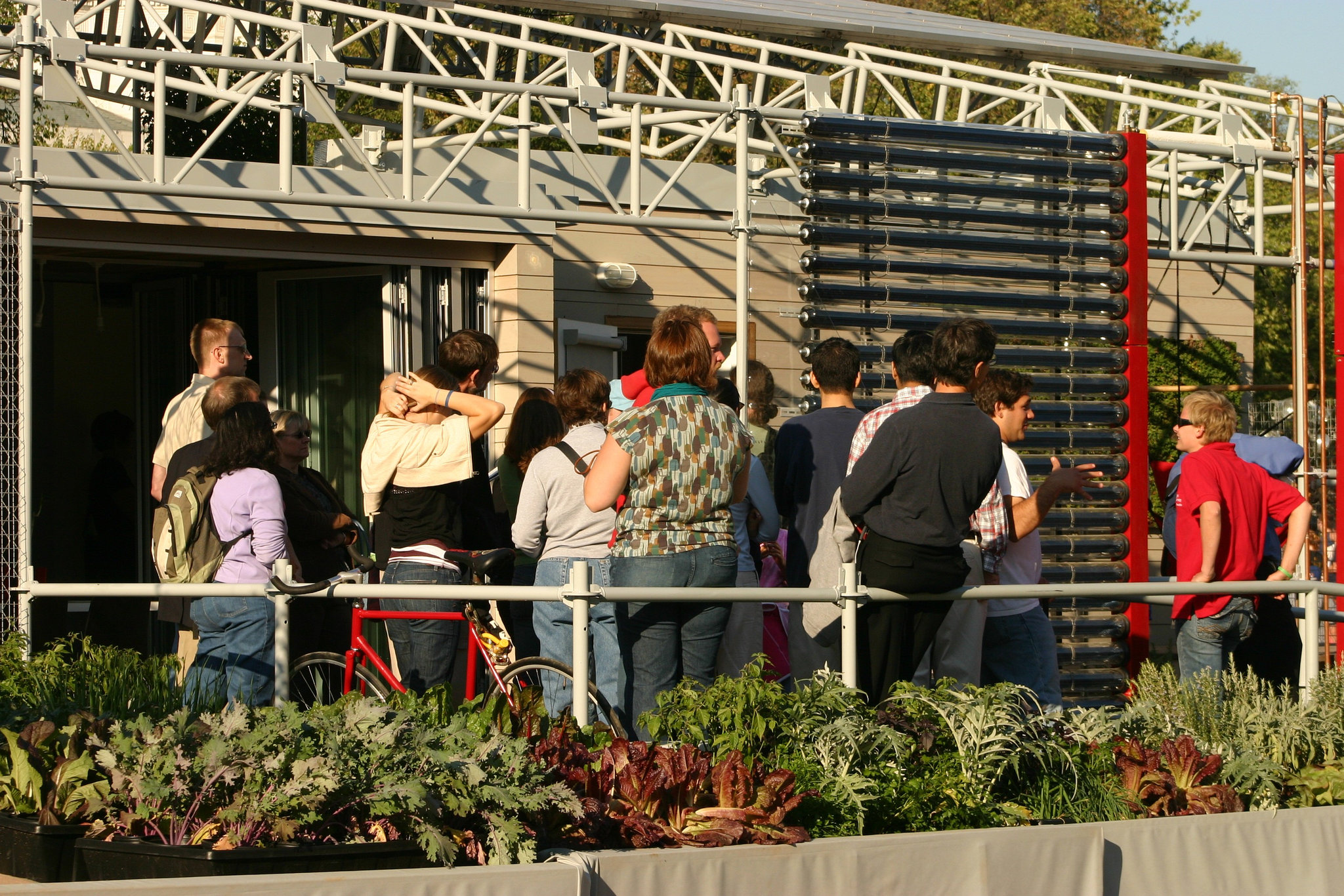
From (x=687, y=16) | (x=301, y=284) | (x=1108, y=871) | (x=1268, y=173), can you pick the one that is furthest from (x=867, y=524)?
(x=687, y=16)

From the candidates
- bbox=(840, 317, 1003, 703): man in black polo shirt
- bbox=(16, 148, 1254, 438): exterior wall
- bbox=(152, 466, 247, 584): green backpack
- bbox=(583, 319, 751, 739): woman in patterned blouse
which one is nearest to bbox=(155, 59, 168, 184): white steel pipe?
bbox=(16, 148, 1254, 438): exterior wall

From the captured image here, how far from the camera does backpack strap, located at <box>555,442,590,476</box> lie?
5.88m

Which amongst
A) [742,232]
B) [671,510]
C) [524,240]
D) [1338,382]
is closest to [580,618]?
[671,510]

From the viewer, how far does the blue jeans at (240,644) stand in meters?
5.68

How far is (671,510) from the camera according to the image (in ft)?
17.0

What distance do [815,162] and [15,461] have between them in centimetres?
403

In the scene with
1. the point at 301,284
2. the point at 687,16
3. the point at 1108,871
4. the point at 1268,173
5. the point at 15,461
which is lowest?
the point at 1108,871

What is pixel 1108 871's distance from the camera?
458cm

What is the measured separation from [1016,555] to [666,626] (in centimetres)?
203

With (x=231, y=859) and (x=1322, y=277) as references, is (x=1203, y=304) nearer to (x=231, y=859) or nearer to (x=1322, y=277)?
(x=1322, y=277)

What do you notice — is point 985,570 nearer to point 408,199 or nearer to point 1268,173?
point 408,199

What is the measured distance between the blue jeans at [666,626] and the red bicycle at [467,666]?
424 millimetres

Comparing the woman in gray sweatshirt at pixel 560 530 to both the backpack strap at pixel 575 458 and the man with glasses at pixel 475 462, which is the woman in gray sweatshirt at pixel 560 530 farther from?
the man with glasses at pixel 475 462

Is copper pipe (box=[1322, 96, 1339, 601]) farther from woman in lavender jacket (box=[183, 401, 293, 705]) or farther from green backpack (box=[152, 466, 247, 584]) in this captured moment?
green backpack (box=[152, 466, 247, 584])
